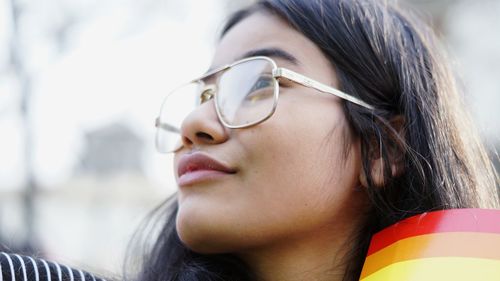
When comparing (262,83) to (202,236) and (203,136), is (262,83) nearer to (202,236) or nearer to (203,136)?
(203,136)

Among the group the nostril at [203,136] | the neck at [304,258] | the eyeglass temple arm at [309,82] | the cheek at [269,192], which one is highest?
the eyeglass temple arm at [309,82]

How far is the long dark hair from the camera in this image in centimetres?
200

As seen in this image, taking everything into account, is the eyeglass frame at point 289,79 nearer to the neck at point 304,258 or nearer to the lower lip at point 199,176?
the lower lip at point 199,176

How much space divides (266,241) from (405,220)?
40 cm

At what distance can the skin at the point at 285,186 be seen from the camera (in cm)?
184

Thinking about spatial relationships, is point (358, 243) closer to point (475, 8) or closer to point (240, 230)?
point (240, 230)

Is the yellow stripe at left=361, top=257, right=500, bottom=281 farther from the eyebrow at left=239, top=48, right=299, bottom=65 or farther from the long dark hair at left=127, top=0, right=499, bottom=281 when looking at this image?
the eyebrow at left=239, top=48, right=299, bottom=65

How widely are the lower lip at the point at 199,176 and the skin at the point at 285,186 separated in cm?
1

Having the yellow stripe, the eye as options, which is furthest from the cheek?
the yellow stripe

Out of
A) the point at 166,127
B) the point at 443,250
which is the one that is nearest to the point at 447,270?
the point at 443,250

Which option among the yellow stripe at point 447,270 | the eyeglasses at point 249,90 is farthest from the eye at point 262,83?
the yellow stripe at point 447,270

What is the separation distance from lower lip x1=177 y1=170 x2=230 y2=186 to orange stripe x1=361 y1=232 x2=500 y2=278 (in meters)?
0.49

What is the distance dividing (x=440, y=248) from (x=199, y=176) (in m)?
0.70

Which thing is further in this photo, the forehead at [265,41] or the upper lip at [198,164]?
the forehead at [265,41]
